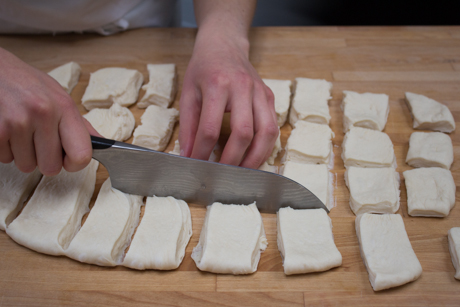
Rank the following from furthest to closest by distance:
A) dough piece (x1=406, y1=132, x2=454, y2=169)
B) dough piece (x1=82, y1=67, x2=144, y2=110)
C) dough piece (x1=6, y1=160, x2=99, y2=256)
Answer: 1. dough piece (x1=82, y1=67, x2=144, y2=110)
2. dough piece (x1=406, y1=132, x2=454, y2=169)
3. dough piece (x1=6, y1=160, x2=99, y2=256)

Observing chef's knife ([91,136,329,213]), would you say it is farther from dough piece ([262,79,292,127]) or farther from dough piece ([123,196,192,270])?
dough piece ([262,79,292,127])

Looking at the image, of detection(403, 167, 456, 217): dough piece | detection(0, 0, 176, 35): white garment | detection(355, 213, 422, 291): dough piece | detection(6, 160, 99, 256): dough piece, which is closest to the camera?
detection(355, 213, 422, 291): dough piece

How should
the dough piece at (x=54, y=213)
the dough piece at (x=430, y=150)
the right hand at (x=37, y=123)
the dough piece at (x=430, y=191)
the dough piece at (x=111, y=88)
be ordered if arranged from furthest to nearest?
the dough piece at (x=111, y=88)
the dough piece at (x=430, y=150)
the dough piece at (x=430, y=191)
the dough piece at (x=54, y=213)
the right hand at (x=37, y=123)

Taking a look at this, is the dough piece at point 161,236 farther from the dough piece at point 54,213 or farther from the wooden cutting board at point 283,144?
the dough piece at point 54,213

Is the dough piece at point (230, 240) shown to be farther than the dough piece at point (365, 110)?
No

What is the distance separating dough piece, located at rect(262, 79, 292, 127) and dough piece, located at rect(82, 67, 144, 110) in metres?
0.88

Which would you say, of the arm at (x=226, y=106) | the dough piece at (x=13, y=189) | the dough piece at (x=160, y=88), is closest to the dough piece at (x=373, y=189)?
the arm at (x=226, y=106)

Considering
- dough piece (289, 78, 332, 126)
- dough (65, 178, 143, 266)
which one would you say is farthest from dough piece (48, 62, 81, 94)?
dough piece (289, 78, 332, 126)

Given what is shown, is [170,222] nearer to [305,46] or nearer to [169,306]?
[169,306]

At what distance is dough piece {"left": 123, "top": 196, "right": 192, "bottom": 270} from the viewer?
5.31 feet

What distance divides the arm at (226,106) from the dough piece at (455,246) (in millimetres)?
913

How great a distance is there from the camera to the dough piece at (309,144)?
204 centimetres

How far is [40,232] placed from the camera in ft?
5.57

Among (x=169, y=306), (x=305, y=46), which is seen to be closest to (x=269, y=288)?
(x=169, y=306)
